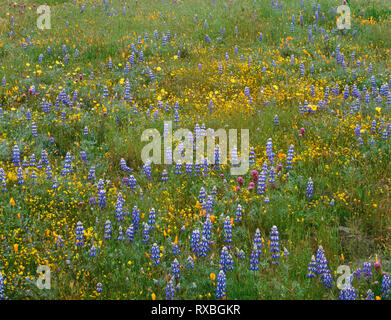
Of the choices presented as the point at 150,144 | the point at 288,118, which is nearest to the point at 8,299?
the point at 150,144

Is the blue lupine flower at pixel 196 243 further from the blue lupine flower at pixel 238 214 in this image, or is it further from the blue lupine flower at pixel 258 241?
the blue lupine flower at pixel 238 214

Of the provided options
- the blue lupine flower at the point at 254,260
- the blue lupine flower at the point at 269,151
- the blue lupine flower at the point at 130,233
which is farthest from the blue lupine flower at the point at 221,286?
the blue lupine flower at the point at 269,151

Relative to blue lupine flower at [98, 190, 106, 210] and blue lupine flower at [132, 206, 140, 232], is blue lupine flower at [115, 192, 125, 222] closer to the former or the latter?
blue lupine flower at [132, 206, 140, 232]

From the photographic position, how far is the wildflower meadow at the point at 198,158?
511 cm

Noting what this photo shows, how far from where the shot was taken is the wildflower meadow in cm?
511

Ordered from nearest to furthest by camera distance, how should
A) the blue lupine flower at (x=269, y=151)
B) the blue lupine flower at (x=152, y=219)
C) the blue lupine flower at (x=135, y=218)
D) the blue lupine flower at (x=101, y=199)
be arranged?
the blue lupine flower at (x=152, y=219), the blue lupine flower at (x=135, y=218), the blue lupine flower at (x=101, y=199), the blue lupine flower at (x=269, y=151)

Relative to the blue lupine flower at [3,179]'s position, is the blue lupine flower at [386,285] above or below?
below

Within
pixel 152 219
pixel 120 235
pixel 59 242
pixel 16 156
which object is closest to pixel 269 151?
pixel 152 219

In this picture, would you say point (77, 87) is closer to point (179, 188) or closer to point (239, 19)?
point (179, 188)

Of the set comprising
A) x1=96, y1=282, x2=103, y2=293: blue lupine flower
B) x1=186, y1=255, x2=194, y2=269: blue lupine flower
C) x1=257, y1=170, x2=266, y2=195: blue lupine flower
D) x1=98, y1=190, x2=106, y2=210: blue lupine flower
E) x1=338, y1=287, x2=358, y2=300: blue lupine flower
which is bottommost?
x1=338, y1=287, x2=358, y2=300: blue lupine flower

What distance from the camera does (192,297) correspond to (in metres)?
4.83

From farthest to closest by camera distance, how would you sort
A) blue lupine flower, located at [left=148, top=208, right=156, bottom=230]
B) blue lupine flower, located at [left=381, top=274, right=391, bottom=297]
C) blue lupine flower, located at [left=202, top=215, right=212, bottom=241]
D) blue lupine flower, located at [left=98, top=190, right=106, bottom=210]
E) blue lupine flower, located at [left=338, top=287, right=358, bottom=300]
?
1. blue lupine flower, located at [left=98, top=190, right=106, bottom=210]
2. blue lupine flower, located at [left=148, top=208, right=156, bottom=230]
3. blue lupine flower, located at [left=202, top=215, right=212, bottom=241]
4. blue lupine flower, located at [left=381, top=274, right=391, bottom=297]
5. blue lupine flower, located at [left=338, top=287, right=358, bottom=300]

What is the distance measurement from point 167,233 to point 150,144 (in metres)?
2.41

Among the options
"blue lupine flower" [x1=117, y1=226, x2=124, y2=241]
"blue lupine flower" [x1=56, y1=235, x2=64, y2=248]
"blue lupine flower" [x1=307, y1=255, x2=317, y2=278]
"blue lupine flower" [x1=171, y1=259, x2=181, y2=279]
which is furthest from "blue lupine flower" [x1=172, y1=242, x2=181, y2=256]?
"blue lupine flower" [x1=307, y1=255, x2=317, y2=278]
